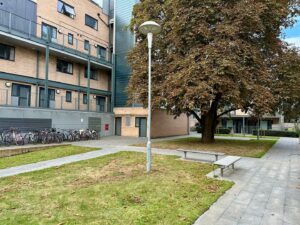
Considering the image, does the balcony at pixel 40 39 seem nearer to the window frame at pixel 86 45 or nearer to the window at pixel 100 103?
the window frame at pixel 86 45

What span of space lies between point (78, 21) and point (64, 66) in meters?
4.96

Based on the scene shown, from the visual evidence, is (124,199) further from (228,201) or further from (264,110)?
(264,110)

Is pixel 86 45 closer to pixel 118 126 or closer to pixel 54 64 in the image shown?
pixel 54 64

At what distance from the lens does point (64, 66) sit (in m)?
23.5

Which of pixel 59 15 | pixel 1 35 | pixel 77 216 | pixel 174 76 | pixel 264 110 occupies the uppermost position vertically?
pixel 59 15

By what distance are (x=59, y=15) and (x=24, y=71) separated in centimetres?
639

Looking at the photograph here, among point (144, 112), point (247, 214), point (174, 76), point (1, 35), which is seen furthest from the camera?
point (144, 112)

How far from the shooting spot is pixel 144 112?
959 inches

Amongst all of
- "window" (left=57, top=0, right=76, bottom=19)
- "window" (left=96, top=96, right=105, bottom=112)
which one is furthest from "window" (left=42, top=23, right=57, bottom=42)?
"window" (left=96, top=96, right=105, bottom=112)

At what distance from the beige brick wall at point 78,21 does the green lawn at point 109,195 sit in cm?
1671

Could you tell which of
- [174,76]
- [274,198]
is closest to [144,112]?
[174,76]

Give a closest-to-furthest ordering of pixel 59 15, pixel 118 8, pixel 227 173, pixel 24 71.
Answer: pixel 227 173 → pixel 24 71 → pixel 59 15 → pixel 118 8

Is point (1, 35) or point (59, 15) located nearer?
point (1, 35)

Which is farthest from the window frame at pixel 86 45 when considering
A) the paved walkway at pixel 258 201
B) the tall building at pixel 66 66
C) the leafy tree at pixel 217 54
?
the paved walkway at pixel 258 201
